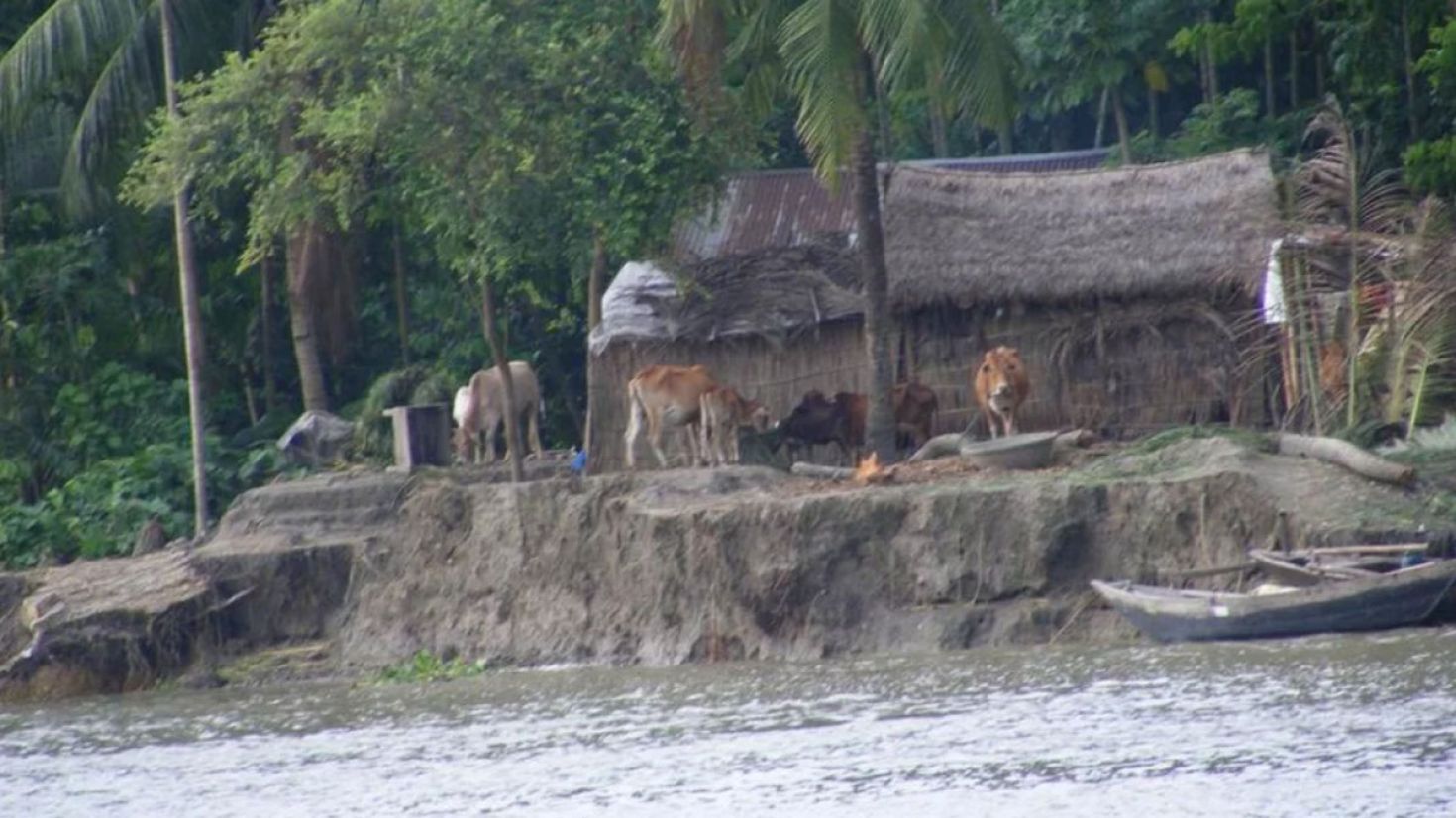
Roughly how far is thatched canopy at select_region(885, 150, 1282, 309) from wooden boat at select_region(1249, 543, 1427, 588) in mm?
5874

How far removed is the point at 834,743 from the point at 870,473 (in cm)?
593

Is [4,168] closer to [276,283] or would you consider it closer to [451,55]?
[276,283]

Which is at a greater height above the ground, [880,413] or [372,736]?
[880,413]

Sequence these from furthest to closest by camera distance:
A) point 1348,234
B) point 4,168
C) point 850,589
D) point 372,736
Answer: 1. point 4,168
2. point 1348,234
3. point 850,589
4. point 372,736

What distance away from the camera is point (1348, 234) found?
69.5ft

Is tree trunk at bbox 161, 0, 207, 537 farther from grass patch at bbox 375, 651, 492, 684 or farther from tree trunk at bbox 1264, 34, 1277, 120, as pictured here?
tree trunk at bbox 1264, 34, 1277, 120

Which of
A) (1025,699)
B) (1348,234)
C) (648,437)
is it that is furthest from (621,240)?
(1025,699)

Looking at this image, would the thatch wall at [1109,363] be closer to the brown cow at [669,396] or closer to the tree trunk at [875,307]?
the tree trunk at [875,307]

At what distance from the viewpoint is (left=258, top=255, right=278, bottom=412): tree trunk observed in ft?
100.0

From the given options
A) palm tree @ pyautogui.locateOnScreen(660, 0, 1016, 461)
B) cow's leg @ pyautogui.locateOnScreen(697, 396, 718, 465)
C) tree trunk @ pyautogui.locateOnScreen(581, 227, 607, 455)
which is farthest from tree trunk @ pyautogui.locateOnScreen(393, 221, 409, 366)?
cow's leg @ pyautogui.locateOnScreen(697, 396, 718, 465)

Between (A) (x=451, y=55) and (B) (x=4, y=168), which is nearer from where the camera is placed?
(A) (x=451, y=55)

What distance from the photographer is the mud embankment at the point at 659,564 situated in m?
18.5

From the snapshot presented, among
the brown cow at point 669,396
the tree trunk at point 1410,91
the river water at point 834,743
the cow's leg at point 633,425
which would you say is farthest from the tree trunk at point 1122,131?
the river water at point 834,743

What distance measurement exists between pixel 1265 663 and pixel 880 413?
681 centimetres
